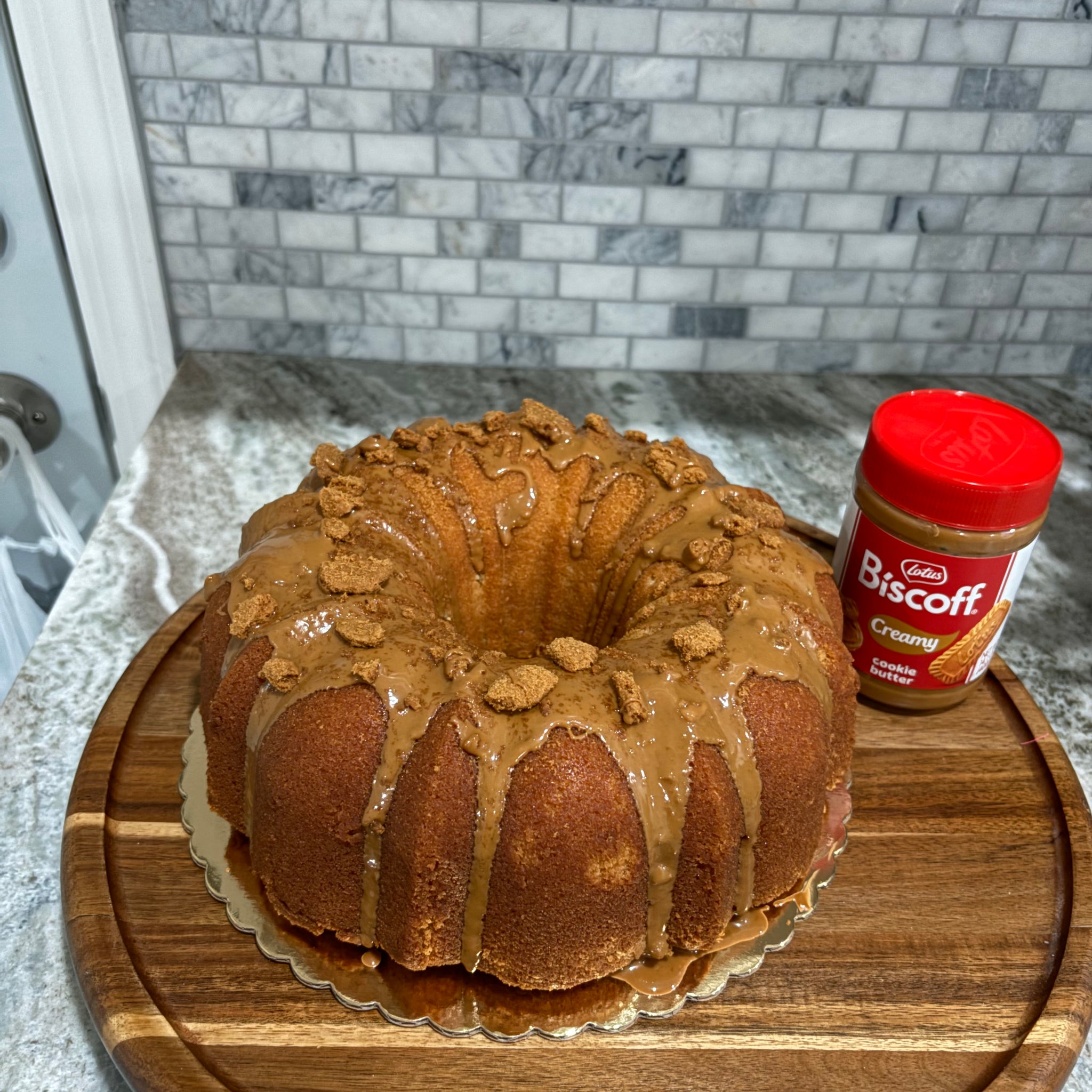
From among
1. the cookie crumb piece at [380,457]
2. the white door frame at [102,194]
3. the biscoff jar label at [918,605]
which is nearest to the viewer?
the biscoff jar label at [918,605]

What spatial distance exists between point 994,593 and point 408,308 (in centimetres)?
136

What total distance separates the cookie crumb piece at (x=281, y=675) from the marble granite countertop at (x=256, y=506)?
1.31 feet

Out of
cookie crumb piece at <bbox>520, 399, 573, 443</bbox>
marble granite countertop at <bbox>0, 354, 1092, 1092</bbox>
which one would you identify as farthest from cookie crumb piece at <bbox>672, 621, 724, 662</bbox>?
marble granite countertop at <bbox>0, 354, 1092, 1092</bbox>

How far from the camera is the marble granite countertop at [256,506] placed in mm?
1213

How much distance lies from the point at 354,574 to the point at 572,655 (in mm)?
256

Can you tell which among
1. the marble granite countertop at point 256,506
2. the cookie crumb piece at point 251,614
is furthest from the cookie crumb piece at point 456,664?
the marble granite countertop at point 256,506

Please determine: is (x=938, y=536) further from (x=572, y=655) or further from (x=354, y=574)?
(x=354, y=574)

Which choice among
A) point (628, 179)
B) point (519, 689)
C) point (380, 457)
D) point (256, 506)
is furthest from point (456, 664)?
point (628, 179)

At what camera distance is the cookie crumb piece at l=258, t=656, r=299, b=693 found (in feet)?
3.61

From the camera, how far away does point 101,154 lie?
1.94 metres

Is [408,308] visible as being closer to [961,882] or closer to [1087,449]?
[1087,449]

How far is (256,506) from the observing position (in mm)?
1945

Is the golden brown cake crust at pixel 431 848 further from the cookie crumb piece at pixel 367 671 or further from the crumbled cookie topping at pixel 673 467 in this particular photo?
the crumbled cookie topping at pixel 673 467

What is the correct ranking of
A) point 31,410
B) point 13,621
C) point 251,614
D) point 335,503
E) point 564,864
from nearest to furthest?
1. point 564,864
2. point 251,614
3. point 335,503
4. point 13,621
5. point 31,410
